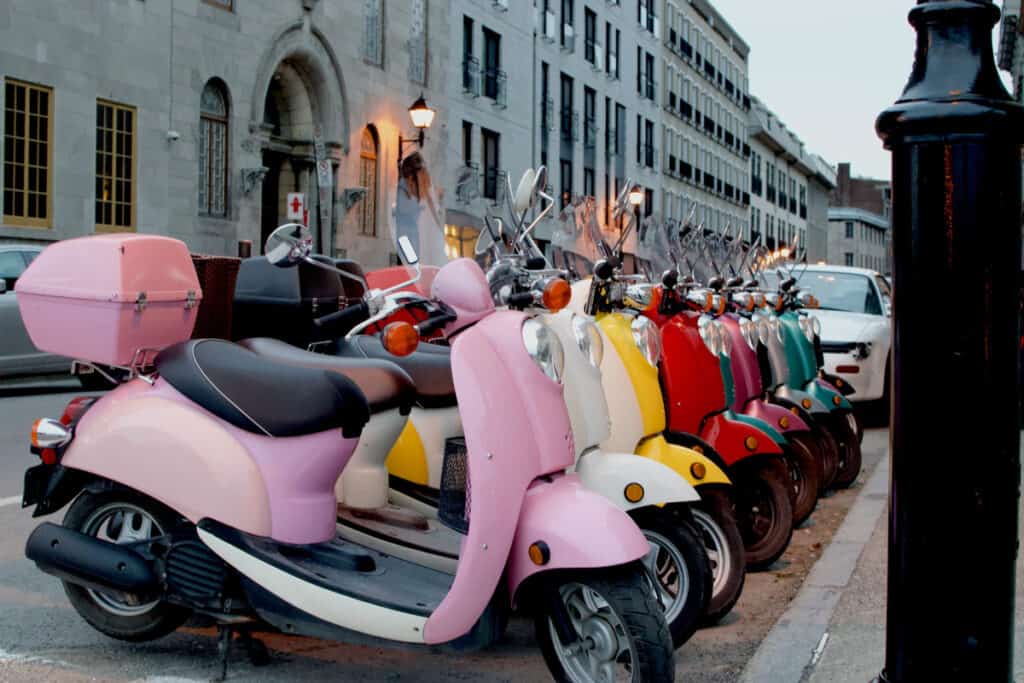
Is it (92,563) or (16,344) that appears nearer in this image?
(92,563)

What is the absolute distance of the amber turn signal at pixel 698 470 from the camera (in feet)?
16.5

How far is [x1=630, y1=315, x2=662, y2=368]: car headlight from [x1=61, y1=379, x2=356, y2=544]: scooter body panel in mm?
1594

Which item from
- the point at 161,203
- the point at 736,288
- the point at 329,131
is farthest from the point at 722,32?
the point at 736,288

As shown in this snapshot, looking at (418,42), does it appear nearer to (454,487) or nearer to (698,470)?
(698,470)

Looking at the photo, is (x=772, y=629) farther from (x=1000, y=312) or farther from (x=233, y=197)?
(x=233, y=197)

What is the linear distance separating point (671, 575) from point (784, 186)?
284 feet

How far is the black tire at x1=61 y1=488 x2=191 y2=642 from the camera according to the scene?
4410 mm

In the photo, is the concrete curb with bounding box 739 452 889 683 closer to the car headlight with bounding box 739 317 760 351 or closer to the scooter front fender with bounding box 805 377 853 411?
the scooter front fender with bounding box 805 377 853 411

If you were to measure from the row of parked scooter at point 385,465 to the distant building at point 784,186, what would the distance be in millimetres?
63278

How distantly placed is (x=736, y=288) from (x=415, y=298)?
4.15 meters

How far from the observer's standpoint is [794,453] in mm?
7191

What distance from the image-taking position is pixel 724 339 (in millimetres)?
6449

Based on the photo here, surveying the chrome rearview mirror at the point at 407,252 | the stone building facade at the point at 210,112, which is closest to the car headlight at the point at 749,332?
the chrome rearview mirror at the point at 407,252

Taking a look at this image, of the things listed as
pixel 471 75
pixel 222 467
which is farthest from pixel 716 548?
pixel 471 75
